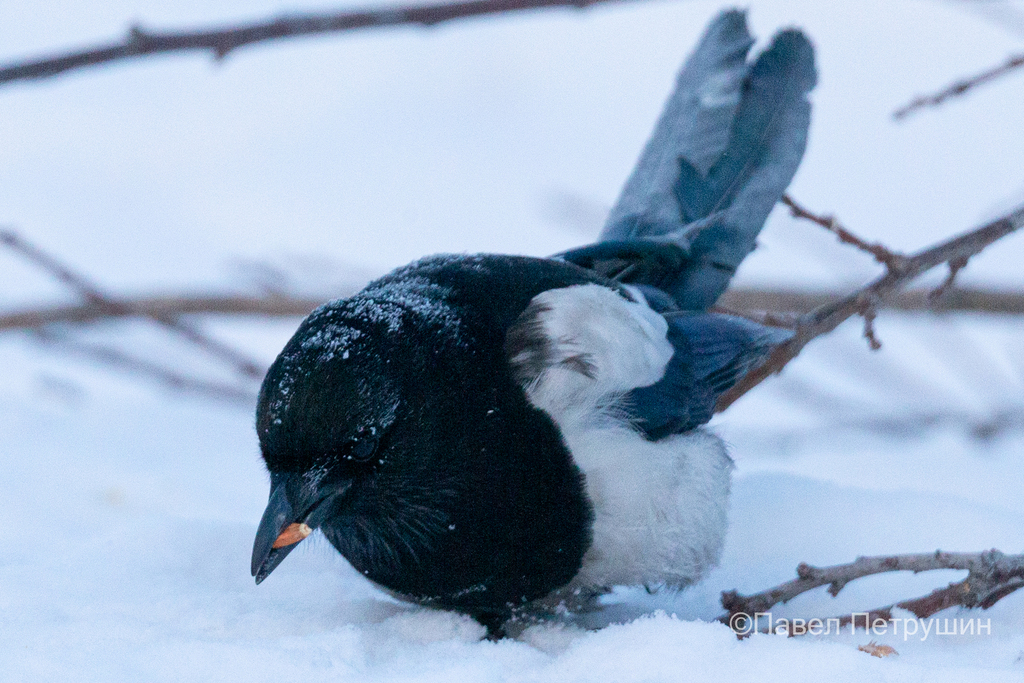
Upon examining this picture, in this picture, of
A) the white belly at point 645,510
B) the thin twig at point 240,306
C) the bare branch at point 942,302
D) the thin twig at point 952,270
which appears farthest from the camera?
the thin twig at point 240,306

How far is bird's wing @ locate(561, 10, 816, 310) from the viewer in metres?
2.16

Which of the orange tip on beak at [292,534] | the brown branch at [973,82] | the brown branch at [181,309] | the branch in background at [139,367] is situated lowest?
the branch in background at [139,367]

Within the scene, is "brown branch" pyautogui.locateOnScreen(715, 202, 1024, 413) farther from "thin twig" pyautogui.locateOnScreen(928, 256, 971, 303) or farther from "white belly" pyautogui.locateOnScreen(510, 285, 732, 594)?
"white belly" pyautogui.locateOnScreen(510, 285, 732, 594)

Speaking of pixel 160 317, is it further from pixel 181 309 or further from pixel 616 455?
pixel 616 455

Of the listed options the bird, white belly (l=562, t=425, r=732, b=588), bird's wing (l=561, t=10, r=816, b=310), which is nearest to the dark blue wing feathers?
bird's wing (l=561, t=10, r=816, b=310)


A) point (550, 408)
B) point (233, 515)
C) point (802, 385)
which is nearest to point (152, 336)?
point (233, 515)

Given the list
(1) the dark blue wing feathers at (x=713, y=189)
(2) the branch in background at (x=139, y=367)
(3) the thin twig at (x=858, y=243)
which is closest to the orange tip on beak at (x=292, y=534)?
(1) the dark blue wing feathers at (x=713, y=189)

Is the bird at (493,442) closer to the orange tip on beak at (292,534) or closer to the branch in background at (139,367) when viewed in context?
the orange tip on beak at (292,534)

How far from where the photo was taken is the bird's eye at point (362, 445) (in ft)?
4.69

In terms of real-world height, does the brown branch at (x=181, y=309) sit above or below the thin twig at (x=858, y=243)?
below

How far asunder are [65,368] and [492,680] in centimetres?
399

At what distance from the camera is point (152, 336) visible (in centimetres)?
492

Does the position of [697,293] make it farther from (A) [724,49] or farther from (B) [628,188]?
(A) [724,49]

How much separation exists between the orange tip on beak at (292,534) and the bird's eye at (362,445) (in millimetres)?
105
